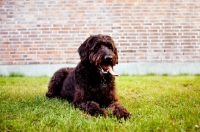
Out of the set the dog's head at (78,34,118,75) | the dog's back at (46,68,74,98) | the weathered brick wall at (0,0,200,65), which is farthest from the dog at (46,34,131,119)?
the weathered brick wall at (0,0,200,65)

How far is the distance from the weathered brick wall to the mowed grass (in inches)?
88.6

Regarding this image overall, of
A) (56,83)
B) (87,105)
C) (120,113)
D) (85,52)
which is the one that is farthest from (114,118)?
(56,83)

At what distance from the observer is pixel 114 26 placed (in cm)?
756

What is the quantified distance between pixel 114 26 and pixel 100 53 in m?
4.02

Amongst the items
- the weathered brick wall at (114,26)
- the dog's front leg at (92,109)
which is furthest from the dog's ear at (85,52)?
the weathered brick wall at (114,26)

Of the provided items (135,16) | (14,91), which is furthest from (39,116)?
(135,16)

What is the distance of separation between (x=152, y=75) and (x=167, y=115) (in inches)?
165

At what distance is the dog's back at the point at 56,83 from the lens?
481cm

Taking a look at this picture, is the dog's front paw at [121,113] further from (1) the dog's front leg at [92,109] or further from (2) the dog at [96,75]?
(2) the dog at [96,75]

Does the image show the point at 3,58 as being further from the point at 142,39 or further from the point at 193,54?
the point at 193,54

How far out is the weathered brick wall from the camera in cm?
748

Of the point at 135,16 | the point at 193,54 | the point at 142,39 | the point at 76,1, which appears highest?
the point at 76,1

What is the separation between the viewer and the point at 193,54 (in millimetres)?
7570

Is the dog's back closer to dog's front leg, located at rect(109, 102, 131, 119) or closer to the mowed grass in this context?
the mowed grass
